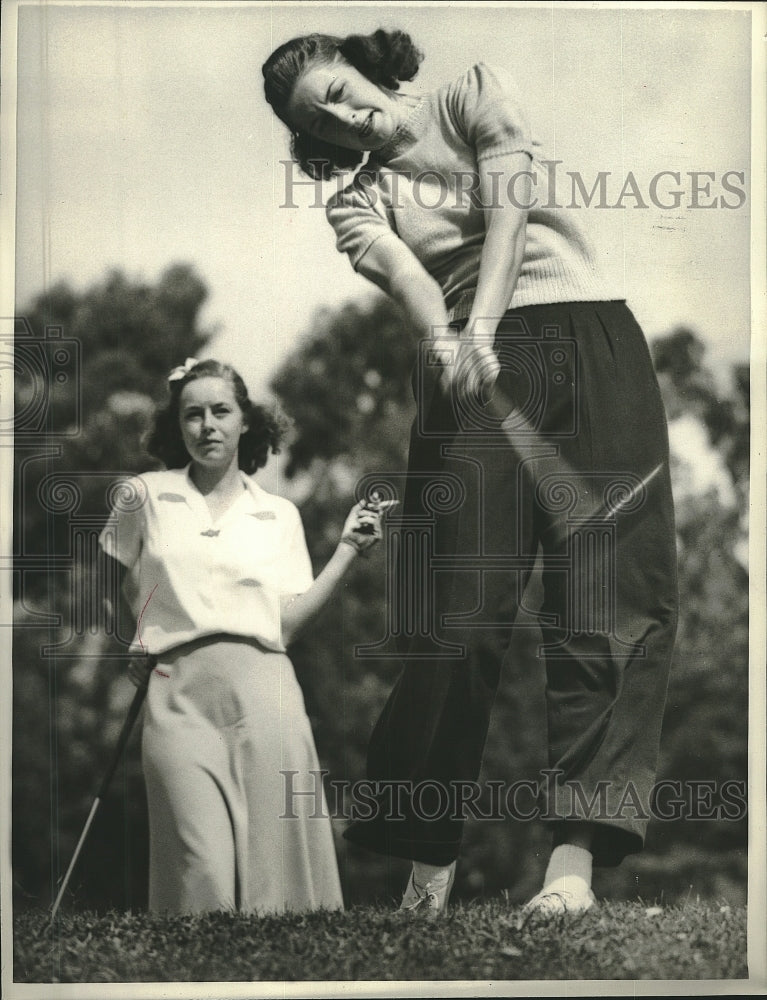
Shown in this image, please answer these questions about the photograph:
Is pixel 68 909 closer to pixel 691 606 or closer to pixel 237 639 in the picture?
pixel 237 639

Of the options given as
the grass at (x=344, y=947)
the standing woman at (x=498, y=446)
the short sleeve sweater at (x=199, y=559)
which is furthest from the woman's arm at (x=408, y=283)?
the grass at (x=344, y=947)

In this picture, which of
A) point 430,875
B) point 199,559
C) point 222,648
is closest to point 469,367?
point 199,559

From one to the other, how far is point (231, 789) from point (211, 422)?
1.58 m

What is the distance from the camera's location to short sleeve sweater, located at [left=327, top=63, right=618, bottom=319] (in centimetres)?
540

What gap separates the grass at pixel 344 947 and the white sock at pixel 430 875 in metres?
0.13

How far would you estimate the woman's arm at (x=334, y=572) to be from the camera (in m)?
5.33

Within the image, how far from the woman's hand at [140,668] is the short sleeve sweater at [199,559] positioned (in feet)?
0.15

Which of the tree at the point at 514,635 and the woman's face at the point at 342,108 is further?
the woman's face at the point at 342,108

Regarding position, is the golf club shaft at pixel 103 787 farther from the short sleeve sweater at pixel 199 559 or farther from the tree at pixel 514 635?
the tree at pixel 514 635

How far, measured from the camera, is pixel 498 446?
17.7 ft

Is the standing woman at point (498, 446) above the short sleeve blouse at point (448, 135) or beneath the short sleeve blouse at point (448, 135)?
beneath

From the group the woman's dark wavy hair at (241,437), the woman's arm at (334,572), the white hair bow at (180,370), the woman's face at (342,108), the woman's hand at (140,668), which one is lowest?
the woman's hand at (140,668)

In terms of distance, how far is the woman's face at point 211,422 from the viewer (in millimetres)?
5383

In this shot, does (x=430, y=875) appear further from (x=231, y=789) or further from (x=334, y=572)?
(x=334, y=572)
